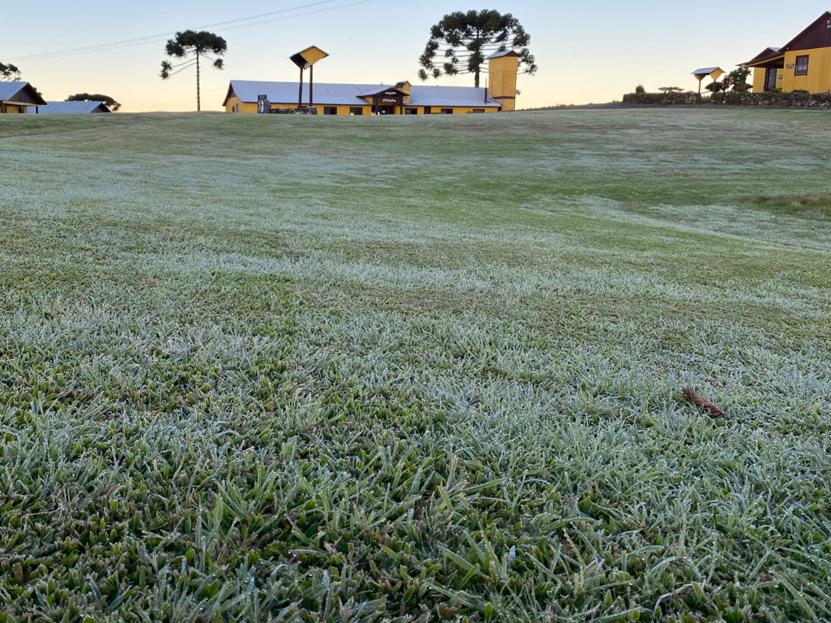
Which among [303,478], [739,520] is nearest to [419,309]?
[303,478]

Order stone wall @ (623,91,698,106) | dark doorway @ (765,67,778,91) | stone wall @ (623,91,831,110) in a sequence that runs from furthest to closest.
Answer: dark doorway @ (765,67,778,91), stone wall @ (623,91,698,106), stone wall @ (623,91,831,110)

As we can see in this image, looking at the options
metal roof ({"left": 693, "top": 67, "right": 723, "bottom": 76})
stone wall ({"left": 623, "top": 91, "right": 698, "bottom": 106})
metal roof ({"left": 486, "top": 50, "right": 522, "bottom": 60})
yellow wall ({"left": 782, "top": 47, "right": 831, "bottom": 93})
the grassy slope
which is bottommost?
the grassy slope

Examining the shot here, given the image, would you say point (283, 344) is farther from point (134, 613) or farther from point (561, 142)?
point (561, 142)

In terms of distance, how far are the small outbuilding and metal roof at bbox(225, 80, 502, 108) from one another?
14032 millimetres

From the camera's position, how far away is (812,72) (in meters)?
31.2

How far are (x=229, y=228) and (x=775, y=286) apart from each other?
3.61 metres

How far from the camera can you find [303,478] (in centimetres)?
102

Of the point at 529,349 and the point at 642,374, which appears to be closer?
the point at 642,374

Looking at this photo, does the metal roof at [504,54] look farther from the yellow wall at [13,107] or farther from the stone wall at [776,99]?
the yellow wall at [13,107]

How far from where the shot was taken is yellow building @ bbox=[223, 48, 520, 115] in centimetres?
4194

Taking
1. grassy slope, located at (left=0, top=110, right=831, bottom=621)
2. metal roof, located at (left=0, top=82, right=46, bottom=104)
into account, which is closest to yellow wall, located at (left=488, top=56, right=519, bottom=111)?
metal roof, located at (left=0, top=82, right=46, bottom=104)

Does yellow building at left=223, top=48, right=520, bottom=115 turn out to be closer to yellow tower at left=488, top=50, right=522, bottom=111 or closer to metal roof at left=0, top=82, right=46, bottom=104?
yellow tower at left=488, top=50, right=522, bottom=111

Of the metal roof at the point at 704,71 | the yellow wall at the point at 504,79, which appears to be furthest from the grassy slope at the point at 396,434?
the yellow wall at the point at 504,79

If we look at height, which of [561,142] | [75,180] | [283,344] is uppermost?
[561,142]
